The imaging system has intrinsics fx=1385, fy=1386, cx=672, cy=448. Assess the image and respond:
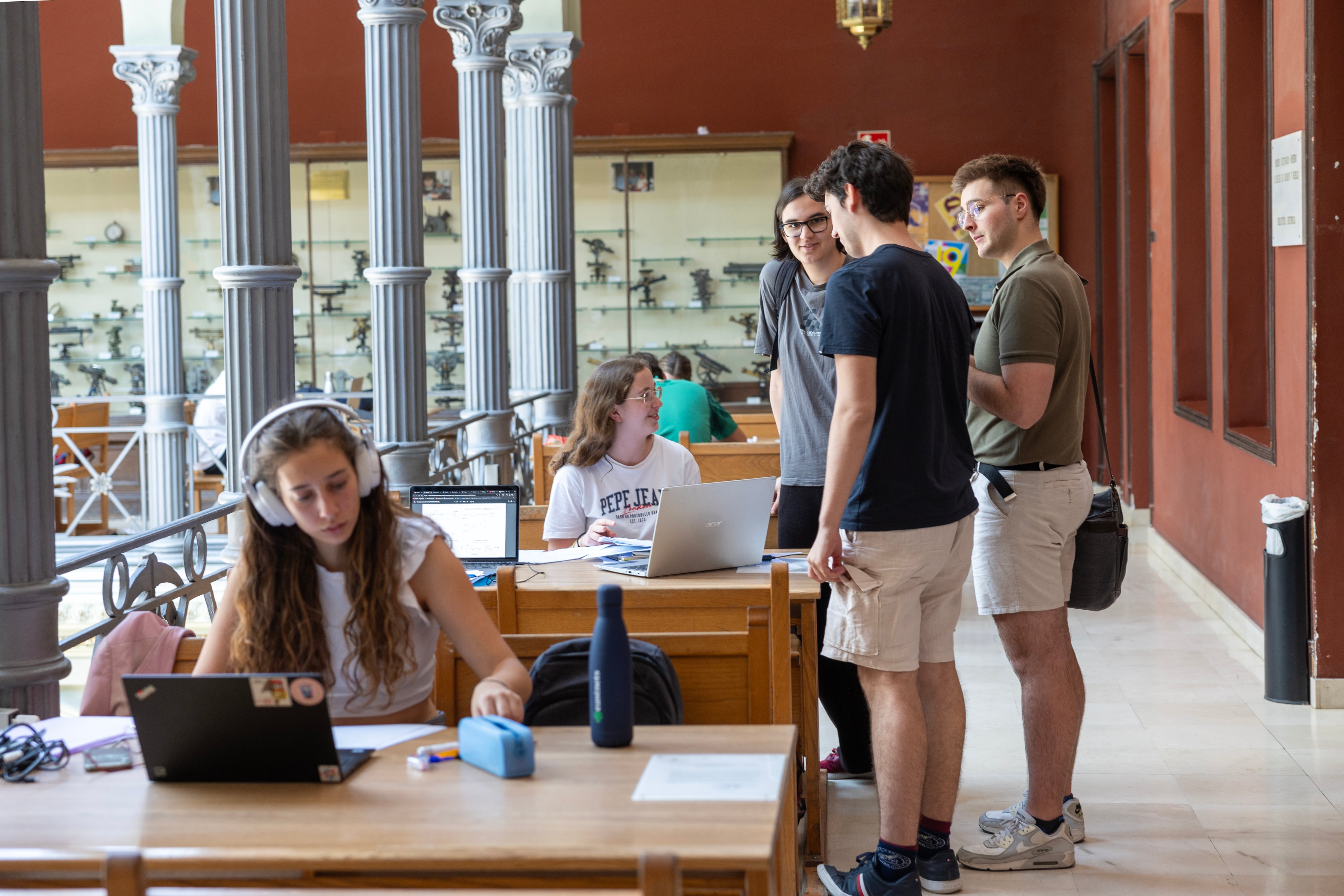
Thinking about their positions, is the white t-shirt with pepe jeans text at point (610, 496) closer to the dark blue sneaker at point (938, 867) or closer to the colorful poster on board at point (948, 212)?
the dark blue sneaker at point (938, 867)

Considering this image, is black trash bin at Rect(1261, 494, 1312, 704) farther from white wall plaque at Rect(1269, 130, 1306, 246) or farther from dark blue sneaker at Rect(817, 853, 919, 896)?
dark blue sneaker at Rect(817, 853, 919, 896)

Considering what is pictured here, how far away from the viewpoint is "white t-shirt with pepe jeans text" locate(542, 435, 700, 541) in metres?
3.83

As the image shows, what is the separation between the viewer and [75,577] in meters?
7.98

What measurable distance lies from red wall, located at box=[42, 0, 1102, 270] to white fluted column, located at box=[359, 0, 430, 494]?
213 inches

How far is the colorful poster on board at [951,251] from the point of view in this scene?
10.4 meters

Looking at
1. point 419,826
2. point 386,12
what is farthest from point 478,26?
point 419,826

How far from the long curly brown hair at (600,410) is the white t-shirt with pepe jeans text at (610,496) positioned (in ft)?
0.13

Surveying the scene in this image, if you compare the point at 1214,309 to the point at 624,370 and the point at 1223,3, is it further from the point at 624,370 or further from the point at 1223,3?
the point at 624,370

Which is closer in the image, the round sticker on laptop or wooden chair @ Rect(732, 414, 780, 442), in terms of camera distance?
the round sticker on laptop

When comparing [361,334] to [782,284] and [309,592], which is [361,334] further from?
[309,592]

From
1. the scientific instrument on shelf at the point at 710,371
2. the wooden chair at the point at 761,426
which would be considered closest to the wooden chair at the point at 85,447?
the scientific instrument on shelf at the point at 710,371

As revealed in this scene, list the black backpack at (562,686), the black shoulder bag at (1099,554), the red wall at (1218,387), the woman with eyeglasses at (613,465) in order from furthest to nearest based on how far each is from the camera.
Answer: the red wall at (1218,387), the woman with eyeglasses at (613,465), the black shoulder bag at (1099,554), the black backpack at (562,686)

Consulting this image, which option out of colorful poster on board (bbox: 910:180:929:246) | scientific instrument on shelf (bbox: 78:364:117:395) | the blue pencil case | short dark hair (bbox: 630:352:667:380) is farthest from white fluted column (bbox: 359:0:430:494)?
scientific instrument on shelf (bbox: 78:364:117:395)

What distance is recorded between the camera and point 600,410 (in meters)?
3.79
